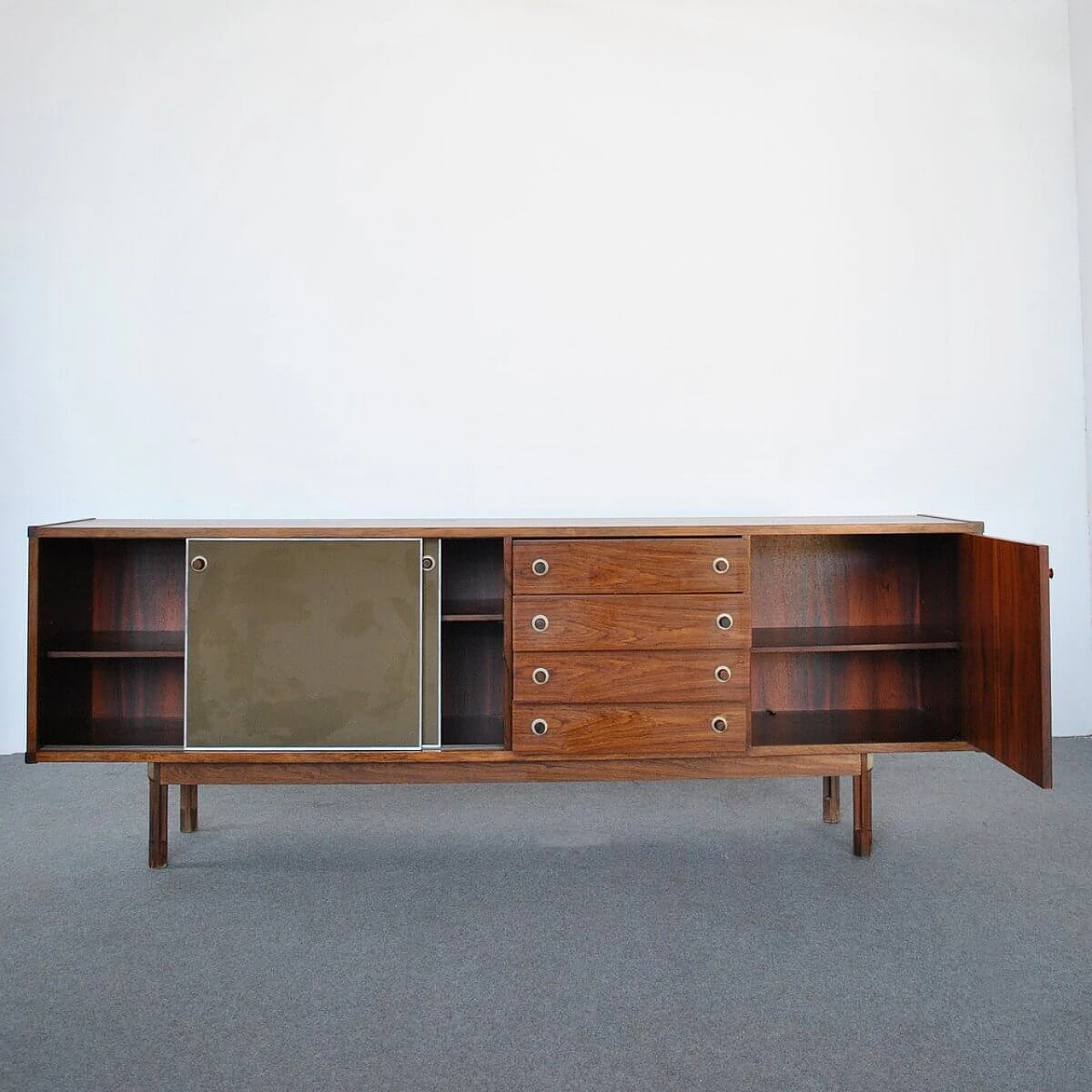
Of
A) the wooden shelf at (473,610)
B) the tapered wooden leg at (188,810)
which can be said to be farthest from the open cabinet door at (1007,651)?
the tapered wooden leg at (188,810)

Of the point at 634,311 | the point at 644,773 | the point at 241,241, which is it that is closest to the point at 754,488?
the point at 634,311

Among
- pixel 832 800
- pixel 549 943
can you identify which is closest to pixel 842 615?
pixel 832 800

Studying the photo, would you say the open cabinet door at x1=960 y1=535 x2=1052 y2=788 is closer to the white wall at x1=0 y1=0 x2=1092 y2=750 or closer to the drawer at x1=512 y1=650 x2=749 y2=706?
the drawer at x1=512 y1=650 x2=749 y2=706

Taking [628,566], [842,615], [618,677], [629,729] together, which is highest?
[628,566]

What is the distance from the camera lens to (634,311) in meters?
3.41

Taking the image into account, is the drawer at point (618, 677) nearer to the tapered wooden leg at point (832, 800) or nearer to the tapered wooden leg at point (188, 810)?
the tapered wooden leg at point (832, 800)

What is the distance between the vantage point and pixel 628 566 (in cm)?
231

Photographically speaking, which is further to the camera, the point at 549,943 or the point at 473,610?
the point at 473,610

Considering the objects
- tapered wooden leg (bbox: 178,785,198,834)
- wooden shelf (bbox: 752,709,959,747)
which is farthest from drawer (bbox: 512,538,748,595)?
tapered wooden leg (bbox: 178,785,198,834)

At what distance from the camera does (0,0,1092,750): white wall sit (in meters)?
3.36

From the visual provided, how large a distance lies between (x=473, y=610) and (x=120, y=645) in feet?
2.94

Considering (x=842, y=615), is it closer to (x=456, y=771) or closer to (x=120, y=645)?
(x=456, y=771)

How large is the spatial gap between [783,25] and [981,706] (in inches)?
99.6

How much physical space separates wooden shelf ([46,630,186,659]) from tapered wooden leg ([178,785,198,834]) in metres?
0.39
